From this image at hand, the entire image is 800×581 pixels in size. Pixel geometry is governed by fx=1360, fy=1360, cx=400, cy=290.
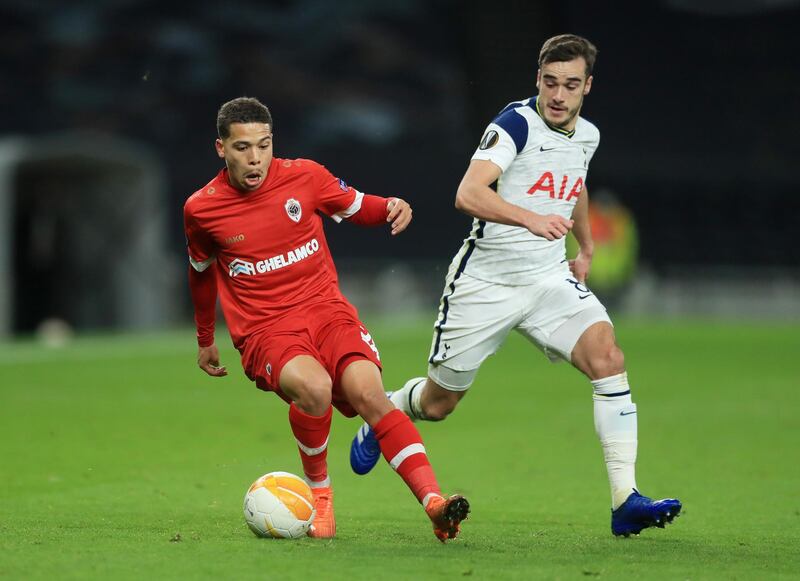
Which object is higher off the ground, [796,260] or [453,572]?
[453,572]

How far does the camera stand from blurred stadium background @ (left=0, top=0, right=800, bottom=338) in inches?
1067

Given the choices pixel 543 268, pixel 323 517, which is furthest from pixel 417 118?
pixel 323 517

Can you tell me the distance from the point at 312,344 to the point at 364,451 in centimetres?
136

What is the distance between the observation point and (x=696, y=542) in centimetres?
561

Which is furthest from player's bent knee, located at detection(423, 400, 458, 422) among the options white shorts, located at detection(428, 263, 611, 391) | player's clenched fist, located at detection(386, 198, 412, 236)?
player's clenched fist, located at detection(386, 198, 412, 236)

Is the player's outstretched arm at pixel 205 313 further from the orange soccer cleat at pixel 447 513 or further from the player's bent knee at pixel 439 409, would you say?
the orange soccer cleat at pixel 447 513

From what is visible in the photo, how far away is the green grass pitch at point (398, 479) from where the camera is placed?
494cm

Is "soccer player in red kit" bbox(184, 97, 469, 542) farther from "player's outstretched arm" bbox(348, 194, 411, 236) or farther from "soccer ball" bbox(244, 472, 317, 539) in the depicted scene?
"soccer ball" bbox(244, 472, 317, 539)

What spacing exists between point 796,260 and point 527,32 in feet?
28.0

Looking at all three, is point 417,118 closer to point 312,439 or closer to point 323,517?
point 312,439

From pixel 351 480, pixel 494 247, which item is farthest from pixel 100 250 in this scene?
pixel 494 247

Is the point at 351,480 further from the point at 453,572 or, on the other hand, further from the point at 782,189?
the point at 782,189

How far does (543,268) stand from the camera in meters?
6.45

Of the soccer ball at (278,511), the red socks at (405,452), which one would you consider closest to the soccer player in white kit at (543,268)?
the red socks at (405,452)
